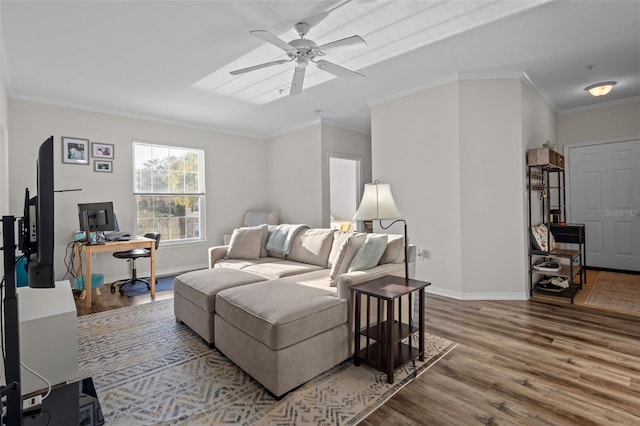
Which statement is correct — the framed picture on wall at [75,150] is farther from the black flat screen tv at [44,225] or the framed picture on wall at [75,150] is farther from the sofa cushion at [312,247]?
the black flat screen tv at [44,225]

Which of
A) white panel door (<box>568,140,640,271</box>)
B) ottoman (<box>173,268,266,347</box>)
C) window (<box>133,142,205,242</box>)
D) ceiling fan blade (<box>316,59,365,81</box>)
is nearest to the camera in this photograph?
ottoman (<box>173,268,266,347</box>)

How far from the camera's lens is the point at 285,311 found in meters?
2.02

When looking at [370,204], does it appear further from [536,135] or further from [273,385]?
[536,135]

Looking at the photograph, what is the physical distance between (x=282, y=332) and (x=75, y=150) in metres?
4.51

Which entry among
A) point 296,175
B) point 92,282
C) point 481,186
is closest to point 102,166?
point 92,282

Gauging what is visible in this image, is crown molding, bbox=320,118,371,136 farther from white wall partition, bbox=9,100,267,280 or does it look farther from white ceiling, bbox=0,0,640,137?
white wall partition, bbox=9,100,267,280

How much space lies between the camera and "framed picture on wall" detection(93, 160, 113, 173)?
4785mm

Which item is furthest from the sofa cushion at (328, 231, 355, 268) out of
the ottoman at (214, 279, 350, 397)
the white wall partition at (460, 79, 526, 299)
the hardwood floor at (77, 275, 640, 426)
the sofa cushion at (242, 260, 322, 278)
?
the white wall partition at (460, 79, 526, 299)

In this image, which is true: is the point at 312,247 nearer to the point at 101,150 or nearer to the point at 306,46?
the point at 306,46

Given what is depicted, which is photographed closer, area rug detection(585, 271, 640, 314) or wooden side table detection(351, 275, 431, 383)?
wooden side table detection(351, 275, 431, 383)

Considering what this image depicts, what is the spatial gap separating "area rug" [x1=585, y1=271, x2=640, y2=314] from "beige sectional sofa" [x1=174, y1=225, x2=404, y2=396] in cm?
259

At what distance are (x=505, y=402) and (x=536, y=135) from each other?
3632 mm

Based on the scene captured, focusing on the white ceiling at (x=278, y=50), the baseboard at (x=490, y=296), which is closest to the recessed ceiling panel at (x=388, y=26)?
the white ceiling at (x=278, y=50)

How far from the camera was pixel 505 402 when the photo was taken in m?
1.87
